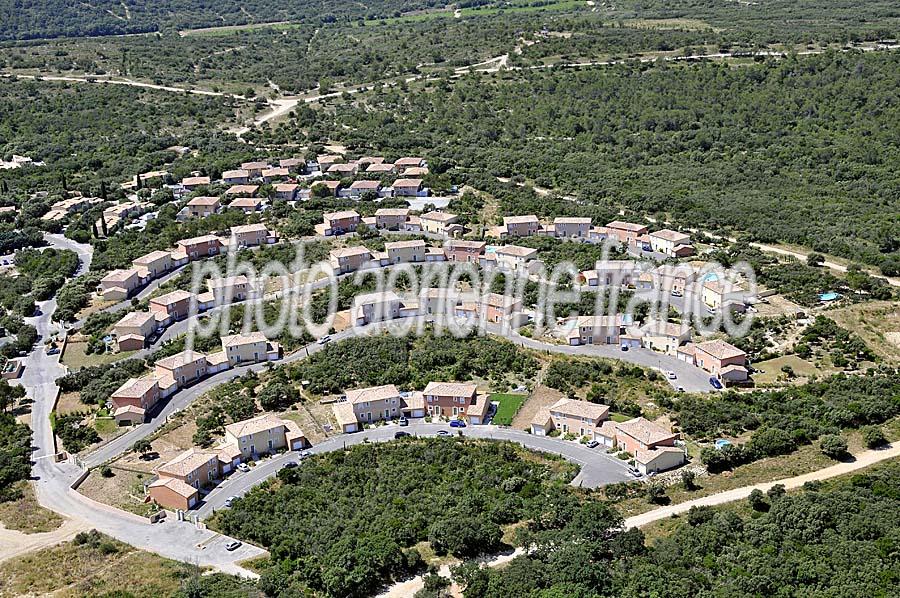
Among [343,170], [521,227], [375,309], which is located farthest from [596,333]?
[343,170]

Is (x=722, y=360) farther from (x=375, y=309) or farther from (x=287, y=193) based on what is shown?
(x=287, y=193)

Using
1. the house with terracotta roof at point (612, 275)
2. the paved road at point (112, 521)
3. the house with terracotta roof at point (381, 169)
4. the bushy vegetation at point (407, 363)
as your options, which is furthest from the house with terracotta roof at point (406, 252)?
the paved road at point (112, 521)

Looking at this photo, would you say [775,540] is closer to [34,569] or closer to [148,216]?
[34,569]

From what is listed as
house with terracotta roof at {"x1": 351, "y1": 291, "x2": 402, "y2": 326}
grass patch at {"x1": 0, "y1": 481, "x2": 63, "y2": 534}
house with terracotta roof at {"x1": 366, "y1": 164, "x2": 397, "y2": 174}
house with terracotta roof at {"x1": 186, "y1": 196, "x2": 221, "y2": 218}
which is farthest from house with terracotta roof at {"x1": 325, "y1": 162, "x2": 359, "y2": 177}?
grass patch at {"x1": 0, "y1": 481, "x2": 63, "y2": 534}

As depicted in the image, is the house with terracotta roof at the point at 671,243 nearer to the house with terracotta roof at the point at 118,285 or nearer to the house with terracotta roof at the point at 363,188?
the house with terracotta roof at the point at 363,188

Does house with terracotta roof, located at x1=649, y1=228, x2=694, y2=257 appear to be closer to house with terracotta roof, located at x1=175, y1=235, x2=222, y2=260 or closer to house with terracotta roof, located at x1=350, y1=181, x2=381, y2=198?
house with terracotta roof, located at x1=350, y1=181, x2=381, y2=198
